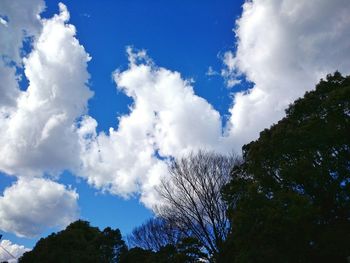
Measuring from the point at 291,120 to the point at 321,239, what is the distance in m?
5.19

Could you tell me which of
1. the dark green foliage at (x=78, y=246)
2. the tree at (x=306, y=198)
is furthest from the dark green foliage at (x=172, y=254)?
the tree at (x=306, y=198)

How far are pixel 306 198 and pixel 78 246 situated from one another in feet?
86.0

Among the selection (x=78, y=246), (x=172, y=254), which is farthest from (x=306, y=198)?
(x=78, y=246)

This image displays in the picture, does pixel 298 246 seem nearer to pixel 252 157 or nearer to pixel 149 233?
pixel 252 157

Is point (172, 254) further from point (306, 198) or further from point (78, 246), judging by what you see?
point (306, 198)

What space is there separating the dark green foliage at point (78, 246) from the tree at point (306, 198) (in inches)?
834

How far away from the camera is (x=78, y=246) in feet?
106

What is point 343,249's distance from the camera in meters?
12.0

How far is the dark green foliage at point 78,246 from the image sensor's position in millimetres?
30016

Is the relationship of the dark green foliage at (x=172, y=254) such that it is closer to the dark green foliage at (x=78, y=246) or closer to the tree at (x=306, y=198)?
the dark green foliage at (x=78, y=246)

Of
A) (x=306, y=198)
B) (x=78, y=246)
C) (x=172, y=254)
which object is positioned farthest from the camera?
(x=78, y=246)

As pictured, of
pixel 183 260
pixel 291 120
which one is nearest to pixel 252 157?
pixel 291 120

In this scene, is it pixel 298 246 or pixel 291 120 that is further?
pixel 291 120

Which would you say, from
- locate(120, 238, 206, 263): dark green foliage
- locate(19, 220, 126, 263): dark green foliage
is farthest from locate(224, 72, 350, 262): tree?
locate(19, 220, 126, 263): dark green foliage
